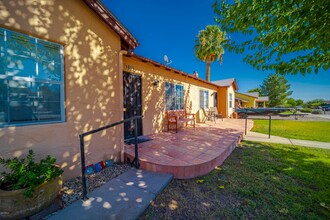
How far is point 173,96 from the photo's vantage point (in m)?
8.23

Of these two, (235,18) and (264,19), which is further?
(235,18)

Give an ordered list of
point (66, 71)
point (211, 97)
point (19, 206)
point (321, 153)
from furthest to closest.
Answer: point (211, 97), point (321, 153), point (66, 71), point (19, 206)

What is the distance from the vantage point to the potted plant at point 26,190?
6.30 feet

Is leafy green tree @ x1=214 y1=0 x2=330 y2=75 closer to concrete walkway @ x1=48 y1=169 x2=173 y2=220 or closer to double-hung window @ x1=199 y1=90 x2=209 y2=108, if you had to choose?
concrete walkway @ x1=48 y1=169 x2=173 y2=220

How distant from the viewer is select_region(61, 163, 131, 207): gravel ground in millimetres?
2671

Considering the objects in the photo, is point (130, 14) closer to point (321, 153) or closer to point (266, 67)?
point (266, 67)

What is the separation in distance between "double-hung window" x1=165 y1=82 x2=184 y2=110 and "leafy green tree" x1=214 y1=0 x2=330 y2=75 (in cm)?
434

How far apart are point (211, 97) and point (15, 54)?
12.9 meters

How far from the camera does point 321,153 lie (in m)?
5.23

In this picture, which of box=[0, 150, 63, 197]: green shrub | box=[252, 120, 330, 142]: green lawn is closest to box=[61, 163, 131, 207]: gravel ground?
box=[0, 150, 63, 197]: green shrub

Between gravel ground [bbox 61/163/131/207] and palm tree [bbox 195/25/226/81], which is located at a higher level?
palm tree [bbox 195/25/226/81]

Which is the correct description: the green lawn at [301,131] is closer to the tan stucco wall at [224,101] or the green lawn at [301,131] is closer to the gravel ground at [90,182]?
the tan stucco wall at [224,101]

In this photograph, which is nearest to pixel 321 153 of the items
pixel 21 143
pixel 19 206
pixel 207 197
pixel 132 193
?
pixel 207 197

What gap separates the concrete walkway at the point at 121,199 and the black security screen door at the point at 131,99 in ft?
7.96
